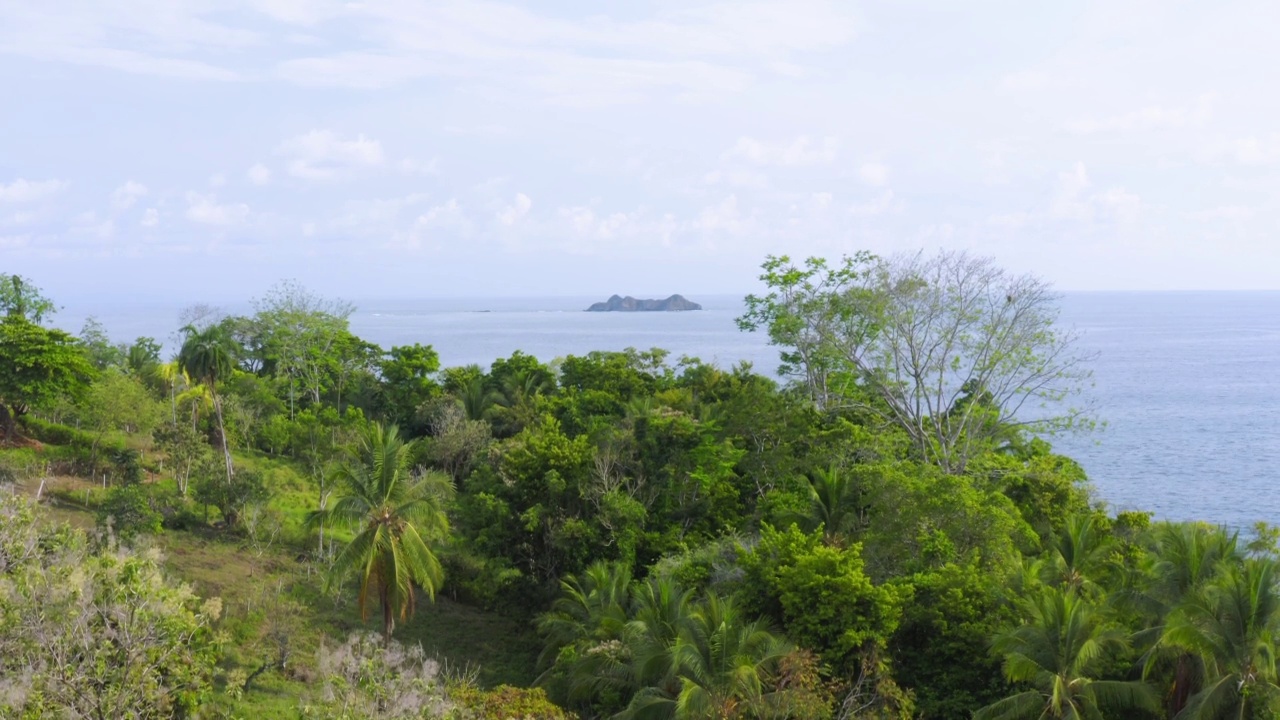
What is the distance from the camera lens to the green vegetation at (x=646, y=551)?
16.2 meters

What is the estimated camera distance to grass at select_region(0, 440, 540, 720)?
77.9 ft

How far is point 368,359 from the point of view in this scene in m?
53.6

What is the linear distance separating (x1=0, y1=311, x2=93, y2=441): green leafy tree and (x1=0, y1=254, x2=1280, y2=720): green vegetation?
11cm

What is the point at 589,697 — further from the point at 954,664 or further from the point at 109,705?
the point at 109,705

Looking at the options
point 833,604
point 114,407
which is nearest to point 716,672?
point 833,604

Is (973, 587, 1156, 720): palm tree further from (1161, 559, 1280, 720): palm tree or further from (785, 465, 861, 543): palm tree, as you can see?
(785, 465, 861, 543): palm tree

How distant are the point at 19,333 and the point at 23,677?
2388 cm

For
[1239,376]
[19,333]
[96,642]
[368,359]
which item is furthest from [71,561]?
[1239,376]

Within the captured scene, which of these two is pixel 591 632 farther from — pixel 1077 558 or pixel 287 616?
pixel 1077 558

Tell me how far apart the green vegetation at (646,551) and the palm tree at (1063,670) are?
63 mm

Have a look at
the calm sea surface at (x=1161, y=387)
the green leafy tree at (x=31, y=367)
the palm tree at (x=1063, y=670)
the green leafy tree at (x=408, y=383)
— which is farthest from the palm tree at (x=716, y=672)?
the green leafy tree at (x=408, y=383)

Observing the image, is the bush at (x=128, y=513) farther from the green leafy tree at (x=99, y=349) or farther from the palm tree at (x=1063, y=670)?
the green leafy tree at (x=99, y=349)

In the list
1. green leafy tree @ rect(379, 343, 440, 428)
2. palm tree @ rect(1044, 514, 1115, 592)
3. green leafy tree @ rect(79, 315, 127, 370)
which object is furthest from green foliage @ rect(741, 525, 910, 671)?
green leafy tree @ rect(79, 315, 127, 370)

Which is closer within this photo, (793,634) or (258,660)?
(793,634)
